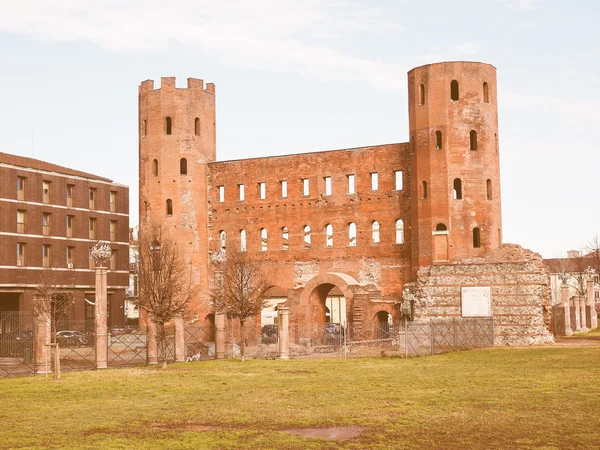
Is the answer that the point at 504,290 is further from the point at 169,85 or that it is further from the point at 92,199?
the point at 92,199

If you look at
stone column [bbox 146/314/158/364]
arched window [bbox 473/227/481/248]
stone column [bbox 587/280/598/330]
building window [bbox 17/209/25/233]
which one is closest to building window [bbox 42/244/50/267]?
building window [bbox 17/209/25/233]

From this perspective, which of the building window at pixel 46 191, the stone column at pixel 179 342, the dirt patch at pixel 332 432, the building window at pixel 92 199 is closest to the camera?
the dirt patch at pixel 332 432

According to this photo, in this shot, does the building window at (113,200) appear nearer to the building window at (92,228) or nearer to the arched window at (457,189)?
the building window at (92,228)

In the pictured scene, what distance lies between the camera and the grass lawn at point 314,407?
45.9 ft

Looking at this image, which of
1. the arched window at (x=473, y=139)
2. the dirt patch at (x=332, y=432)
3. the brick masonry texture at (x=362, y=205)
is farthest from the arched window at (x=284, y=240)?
the dirt patch at (x=332, y=432)

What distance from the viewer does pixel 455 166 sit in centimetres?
4559

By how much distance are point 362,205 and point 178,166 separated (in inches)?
453

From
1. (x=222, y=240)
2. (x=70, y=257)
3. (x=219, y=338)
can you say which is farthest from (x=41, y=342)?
(x=70, y=257)

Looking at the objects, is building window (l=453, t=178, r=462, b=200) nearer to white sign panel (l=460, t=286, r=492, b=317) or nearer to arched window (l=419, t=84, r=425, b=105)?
arched window (l=419, t=84, r=425, b=105)

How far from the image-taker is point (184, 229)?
5272cm

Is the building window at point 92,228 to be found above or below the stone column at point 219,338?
above

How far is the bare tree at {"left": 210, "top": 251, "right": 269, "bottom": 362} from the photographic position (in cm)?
3819

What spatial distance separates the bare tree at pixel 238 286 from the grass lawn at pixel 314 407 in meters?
9.16

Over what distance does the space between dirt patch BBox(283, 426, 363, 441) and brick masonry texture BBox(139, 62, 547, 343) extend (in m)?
28.4
